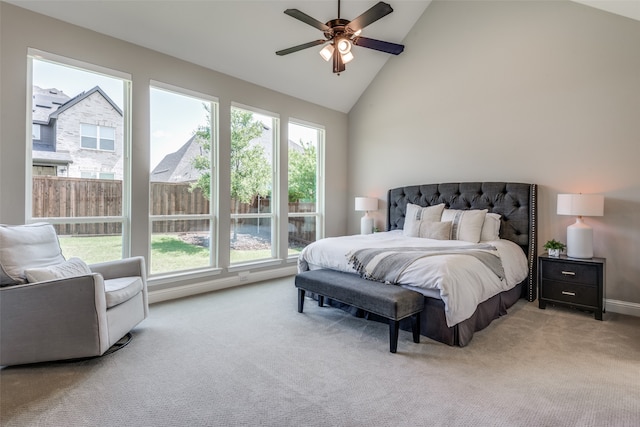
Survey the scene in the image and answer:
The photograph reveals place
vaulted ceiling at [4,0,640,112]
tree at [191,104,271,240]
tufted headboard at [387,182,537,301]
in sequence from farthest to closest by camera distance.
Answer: tree at [191,104,271,240] < tufted headboard at [387,182,537,301] < vaulted ceiling at [4,0,640,112]

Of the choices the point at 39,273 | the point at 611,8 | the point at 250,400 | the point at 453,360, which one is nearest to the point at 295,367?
the point at 250,400

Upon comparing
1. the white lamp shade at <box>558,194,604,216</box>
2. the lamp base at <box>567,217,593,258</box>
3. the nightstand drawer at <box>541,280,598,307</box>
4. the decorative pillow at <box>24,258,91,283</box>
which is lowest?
the nightstand drawer at <box>541,280,598,307</box>

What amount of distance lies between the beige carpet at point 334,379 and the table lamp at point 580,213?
755mm

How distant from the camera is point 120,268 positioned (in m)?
2.99

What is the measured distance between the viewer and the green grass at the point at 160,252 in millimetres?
3342

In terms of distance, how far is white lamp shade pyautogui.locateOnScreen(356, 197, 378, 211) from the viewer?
5.55m

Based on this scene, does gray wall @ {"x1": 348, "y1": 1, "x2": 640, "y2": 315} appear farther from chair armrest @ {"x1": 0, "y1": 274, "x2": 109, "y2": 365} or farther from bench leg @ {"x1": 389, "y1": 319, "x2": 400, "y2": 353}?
chair armrest @ {"x1": 0, "y1": 274, "x2": 109, "y2": 365}

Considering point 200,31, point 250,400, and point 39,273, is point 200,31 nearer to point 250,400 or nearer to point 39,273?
point 39,273

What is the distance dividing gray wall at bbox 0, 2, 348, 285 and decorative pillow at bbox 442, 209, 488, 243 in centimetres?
260

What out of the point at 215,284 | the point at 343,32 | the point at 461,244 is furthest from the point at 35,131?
the point at 461,244

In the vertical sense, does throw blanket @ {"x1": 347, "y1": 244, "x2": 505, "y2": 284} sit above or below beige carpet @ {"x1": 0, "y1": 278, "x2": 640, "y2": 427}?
above

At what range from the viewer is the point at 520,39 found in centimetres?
412

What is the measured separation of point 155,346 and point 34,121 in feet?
8.08

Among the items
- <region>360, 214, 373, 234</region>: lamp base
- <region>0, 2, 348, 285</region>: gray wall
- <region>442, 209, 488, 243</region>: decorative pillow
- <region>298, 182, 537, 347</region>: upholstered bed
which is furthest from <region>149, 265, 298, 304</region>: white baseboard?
<region>442, 209, 488, 243</region>: decorative pillow
